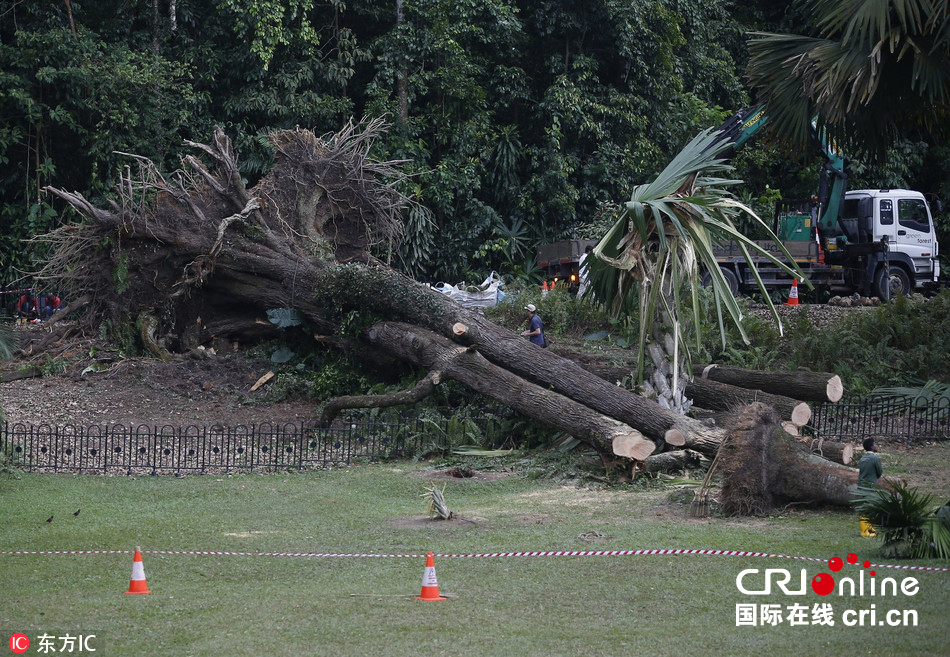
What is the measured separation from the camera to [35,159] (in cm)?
2727

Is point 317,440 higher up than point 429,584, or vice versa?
point 317,440

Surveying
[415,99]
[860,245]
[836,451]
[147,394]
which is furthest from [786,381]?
[415,99]

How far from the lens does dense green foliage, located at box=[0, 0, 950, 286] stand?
26.5 meters

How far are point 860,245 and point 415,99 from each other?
13.7 m

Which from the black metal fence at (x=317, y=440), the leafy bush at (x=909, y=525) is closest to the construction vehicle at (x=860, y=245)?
the black metal fence at (x=317, y=440)

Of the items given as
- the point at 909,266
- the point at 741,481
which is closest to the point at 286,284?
the point at 741,481

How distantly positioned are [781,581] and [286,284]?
1265cm

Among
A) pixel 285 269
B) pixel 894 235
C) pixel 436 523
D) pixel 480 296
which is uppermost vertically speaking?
pixel 894 235

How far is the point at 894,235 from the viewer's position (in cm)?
2422

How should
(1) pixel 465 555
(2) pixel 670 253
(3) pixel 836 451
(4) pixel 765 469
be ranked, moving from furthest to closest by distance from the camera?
1. (2) pixel 670 253
2. (3) pixel 836 451
3. (4) pixel 765 469
4. (1) pixel 465 555

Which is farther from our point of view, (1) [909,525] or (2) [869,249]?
(2) [869,249]

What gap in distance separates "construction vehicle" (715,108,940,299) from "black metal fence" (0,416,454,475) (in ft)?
40.0

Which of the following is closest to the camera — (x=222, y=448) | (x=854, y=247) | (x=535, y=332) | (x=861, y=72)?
(x=861, y=72)

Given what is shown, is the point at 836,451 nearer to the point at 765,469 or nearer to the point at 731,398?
the point at 765,469
